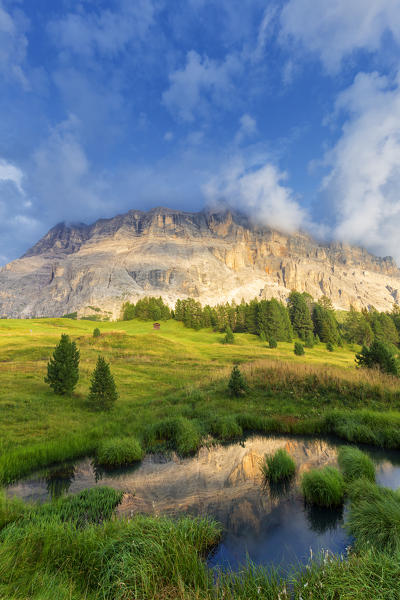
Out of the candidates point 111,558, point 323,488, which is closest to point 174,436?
point 323,488

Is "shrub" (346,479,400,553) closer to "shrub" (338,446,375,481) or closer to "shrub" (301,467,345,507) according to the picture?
"shrub" (301,467,345,507)

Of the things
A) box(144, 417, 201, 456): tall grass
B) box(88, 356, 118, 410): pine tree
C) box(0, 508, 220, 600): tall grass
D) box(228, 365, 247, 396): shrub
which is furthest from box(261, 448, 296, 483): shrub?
box(88, 356, 118, 410): pine tree

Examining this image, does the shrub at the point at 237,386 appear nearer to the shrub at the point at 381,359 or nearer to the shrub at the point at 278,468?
the shrub at the point at 278,468

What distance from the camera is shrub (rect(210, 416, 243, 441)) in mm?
12977

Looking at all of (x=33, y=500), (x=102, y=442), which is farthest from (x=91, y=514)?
(x=102, y=442)

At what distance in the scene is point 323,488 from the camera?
739 centimetres

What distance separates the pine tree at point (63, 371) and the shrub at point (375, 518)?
16788 mm

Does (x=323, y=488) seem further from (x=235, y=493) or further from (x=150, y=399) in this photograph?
(x=150, y=399)

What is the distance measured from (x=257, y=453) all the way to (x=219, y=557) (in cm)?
600

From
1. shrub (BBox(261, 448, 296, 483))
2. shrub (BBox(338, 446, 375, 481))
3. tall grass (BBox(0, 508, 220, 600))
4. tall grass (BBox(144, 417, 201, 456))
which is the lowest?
tall grass (BBox(144, 417, 201, 456))

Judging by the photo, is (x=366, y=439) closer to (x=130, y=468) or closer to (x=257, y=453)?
(x=257, y=453)

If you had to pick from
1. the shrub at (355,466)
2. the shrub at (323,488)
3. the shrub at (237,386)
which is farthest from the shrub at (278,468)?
the shrub at (237,386)

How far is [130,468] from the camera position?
1003cm

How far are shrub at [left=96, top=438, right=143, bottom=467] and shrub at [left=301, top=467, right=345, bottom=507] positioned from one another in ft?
21.4
